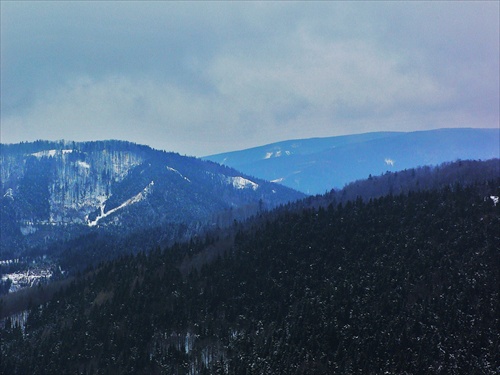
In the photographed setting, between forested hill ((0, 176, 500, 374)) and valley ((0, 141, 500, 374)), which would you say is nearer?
forested hill ((0, 176, 500, 374))

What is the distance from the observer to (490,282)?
154m

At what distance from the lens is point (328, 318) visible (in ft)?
511

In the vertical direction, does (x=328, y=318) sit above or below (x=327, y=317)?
below

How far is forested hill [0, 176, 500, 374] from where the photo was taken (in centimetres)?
13688

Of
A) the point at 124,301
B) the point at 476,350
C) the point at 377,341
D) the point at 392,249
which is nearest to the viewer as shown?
the point at 476,350

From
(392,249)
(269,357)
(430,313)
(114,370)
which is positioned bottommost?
(114,370)

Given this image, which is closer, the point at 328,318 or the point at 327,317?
the point at 328,318

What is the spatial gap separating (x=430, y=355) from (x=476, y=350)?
12.8m

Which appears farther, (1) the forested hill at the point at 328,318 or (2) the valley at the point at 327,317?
(2) the valley at the point at 327,317

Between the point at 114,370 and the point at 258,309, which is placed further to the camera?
the point at 258,309

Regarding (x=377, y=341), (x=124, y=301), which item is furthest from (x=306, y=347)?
(x=124, y=301)

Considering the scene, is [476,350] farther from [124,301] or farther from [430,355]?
[124,301]

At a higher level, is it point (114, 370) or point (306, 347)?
point (306, 347)

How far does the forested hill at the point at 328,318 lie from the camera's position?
13688cm
